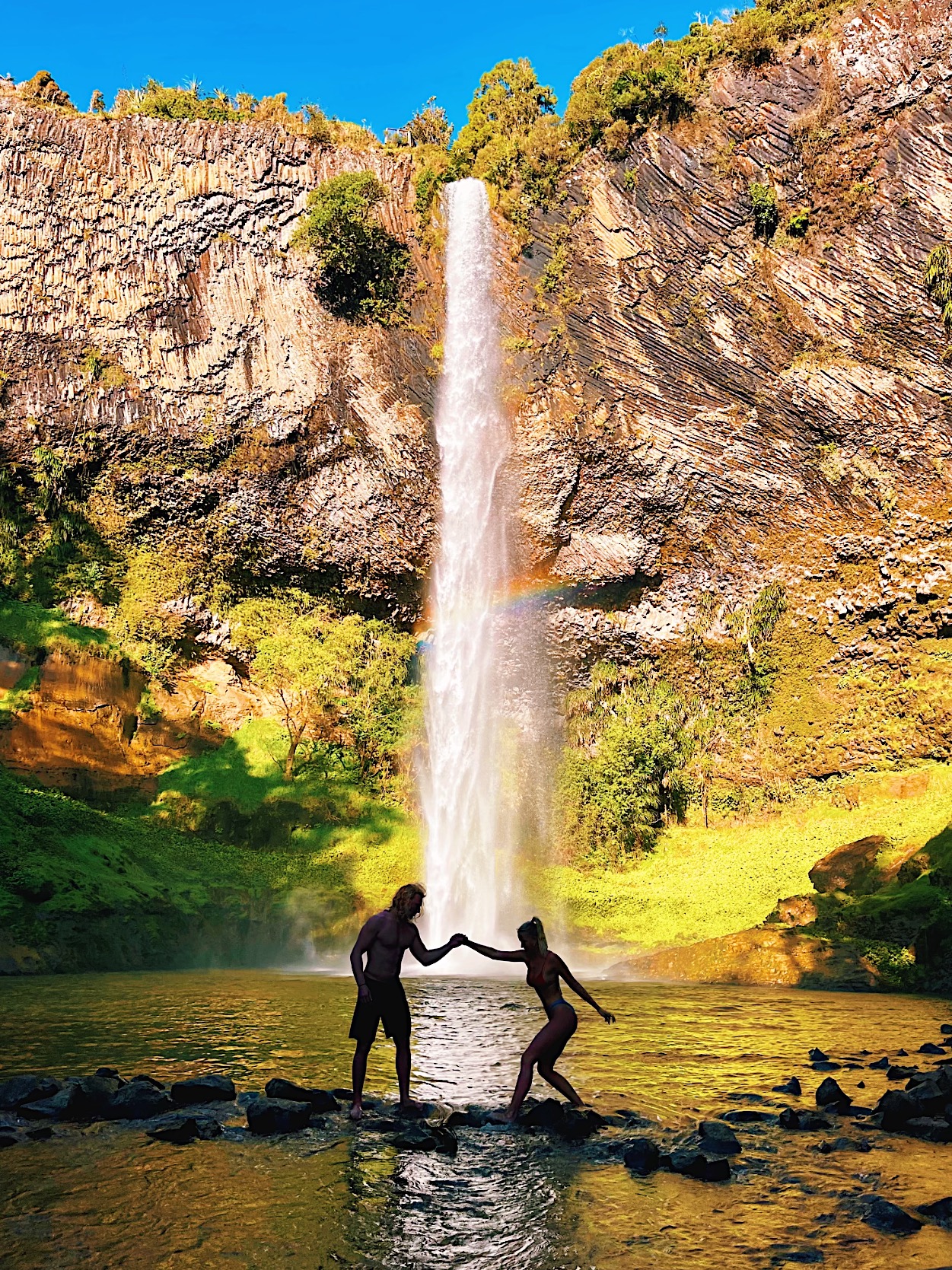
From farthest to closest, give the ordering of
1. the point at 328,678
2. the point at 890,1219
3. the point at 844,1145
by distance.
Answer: the point at 328,678, the point at 844,1145, the point at 890,1219

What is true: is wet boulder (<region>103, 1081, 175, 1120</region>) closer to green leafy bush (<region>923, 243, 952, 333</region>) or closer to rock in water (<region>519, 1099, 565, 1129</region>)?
rock in water (<region>519, 1099, 565, 1129</region>)

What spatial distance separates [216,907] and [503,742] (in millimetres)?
12935

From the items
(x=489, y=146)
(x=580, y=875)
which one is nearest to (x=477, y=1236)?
(x=580, y=875)

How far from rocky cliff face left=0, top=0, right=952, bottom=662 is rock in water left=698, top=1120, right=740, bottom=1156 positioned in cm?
2337

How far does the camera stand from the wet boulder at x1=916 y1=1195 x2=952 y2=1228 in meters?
4.07

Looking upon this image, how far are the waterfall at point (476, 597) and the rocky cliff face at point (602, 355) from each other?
2.53 feet

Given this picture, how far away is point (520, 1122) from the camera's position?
5.94 meters

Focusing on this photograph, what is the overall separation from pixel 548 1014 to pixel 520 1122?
66 cm

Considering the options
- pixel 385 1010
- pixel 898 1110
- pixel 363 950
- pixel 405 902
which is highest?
pixel 405 902

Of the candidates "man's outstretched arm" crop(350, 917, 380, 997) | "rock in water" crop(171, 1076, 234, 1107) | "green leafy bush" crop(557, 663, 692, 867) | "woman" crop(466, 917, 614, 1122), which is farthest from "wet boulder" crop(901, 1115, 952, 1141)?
"green leafy bush" crop(557, 663, 692, 867)

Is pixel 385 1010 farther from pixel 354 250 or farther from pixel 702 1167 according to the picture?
pixel 354 250

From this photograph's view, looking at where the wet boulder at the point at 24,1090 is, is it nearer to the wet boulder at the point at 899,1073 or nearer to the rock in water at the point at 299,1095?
the rock in water at the point at 299,1095

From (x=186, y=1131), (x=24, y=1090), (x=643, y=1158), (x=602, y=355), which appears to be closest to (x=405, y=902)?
(x=186, y=1131)

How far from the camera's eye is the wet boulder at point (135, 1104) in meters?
5.71
